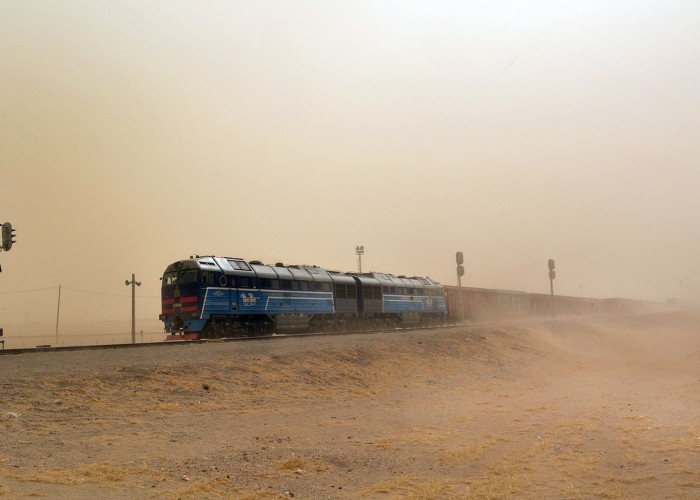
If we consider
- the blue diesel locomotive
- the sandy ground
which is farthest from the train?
the sandy ground

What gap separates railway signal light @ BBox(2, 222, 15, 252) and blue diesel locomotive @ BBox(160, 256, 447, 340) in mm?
8005

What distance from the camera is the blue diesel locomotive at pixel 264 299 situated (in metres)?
29.0

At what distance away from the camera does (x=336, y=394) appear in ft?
60.8

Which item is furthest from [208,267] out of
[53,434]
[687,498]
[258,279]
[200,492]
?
[687,498]

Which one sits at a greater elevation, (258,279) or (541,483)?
(258,279)

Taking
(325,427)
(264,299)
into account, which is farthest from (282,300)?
(325,427)

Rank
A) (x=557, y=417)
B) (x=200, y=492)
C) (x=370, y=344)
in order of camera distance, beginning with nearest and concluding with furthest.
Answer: (x=200, y=492)
(x=557, y=417)
(x=370, y=344)

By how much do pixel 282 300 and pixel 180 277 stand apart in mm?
5965

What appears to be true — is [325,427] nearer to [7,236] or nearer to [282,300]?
[282,300]

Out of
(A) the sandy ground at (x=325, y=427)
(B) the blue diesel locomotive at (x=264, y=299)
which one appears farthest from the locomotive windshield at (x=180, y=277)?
(A) the sandy ground at (x=325, y=427)

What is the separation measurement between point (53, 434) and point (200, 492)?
4.53 meters

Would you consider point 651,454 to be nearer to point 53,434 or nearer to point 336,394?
point 336,394

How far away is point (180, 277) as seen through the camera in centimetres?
2984

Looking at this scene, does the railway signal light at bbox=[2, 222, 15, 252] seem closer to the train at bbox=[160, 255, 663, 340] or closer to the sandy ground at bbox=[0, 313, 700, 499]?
the train at bbox=[160, 255, 663, 340]
